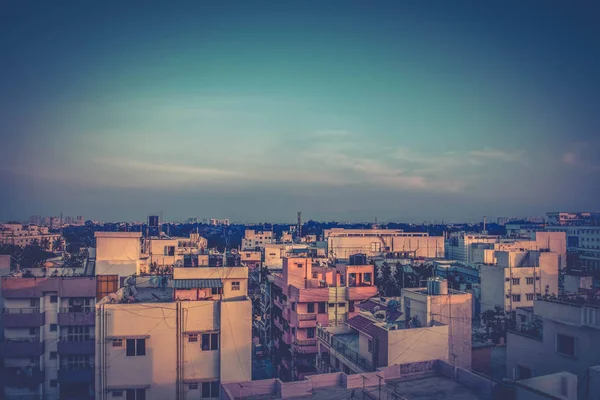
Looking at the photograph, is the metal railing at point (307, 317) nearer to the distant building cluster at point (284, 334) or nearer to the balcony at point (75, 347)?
the distant building cluster at point (284, 334)

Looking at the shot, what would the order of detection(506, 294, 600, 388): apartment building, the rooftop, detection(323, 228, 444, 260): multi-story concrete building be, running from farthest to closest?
1. detection(323, 228, 444, 260): multi-story concrete building
2. detection(506, 294, 600, 388): apartment building
3. the rooftop

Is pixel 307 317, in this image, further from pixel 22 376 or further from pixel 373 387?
pixel 22 376

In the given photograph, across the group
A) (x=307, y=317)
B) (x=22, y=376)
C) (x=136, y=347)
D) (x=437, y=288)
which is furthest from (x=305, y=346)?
(x=22, y=376)

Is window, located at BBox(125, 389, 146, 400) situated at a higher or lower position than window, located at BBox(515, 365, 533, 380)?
lower

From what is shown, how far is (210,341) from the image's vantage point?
14.6m

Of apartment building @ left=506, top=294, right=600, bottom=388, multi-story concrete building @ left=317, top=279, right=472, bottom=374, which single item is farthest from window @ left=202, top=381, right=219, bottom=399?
apartment building @ left=506, top=294, right=600, bottom=388

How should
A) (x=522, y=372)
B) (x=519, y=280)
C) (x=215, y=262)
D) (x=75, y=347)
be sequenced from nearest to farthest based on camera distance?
(x=522, y=372)
(x=75, y=347)
(x=215, y=262)
(x=519, y=280)

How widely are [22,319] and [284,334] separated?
12.8m

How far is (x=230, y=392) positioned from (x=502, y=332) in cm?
1777

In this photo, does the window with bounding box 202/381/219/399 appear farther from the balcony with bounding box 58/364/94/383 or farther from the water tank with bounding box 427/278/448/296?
the water tank with bounding box 427/278/448/296

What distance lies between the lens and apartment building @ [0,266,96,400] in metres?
18.9

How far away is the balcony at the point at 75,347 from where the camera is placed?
18812 millimetres

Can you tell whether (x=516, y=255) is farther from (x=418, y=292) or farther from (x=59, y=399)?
(x=59, y=399)

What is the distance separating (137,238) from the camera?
2412 cm
